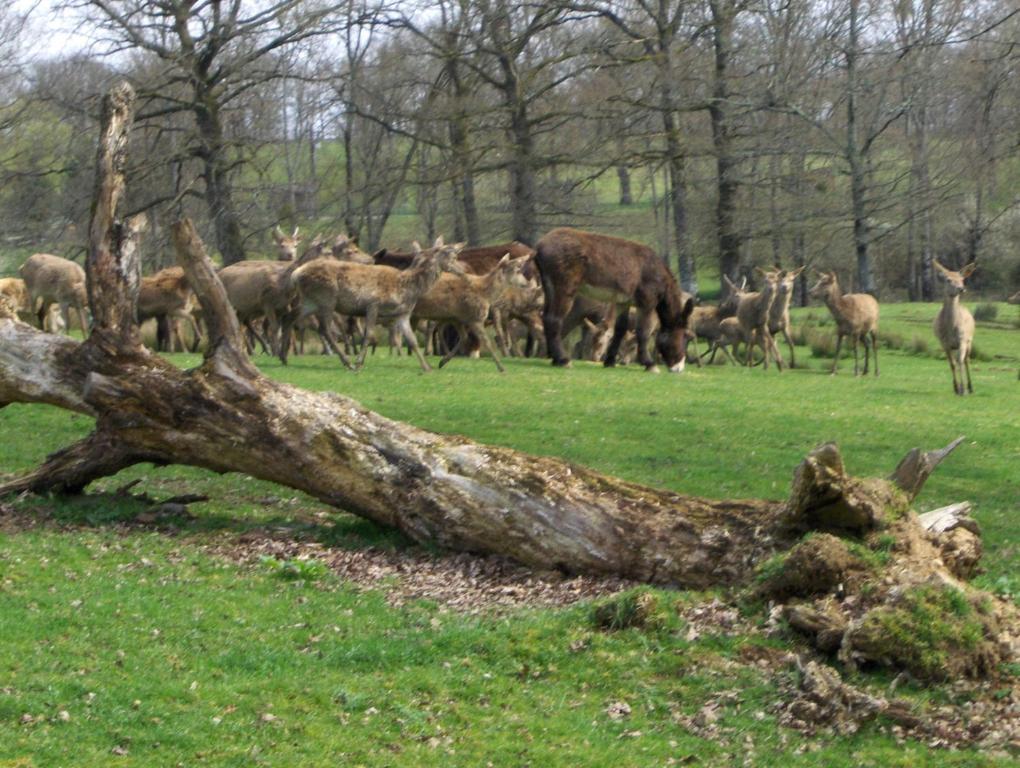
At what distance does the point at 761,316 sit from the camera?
2733cm

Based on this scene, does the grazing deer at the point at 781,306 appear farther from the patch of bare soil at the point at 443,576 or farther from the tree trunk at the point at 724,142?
the patch of bare soil at the point at 443,576

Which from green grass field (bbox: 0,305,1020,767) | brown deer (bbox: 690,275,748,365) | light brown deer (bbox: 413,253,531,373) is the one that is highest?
light brown deer (bbox: 413,253,531,373)

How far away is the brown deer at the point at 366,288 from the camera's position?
21.7m

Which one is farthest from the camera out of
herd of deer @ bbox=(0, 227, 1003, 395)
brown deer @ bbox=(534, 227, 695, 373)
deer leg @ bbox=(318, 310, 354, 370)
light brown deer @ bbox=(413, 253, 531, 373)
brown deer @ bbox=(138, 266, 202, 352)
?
brown deer @ bbox=(138, 266, 202, 352)

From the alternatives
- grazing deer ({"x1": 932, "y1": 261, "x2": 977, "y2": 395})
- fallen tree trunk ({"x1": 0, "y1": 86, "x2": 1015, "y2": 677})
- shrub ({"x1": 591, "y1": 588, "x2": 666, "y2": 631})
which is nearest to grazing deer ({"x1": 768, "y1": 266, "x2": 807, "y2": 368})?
grazing deer ({"x1": 932, "y1": 261, "x2": 977, "y2": 395})

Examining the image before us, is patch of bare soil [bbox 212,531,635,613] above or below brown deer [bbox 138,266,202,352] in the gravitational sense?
below

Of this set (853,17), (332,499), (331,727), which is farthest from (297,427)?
(853,17)

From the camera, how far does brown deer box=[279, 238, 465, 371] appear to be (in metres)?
21.7

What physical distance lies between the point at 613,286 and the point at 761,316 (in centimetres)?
392

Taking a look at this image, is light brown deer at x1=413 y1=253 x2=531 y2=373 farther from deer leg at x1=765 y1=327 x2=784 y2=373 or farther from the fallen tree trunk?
the fallen tree trunk

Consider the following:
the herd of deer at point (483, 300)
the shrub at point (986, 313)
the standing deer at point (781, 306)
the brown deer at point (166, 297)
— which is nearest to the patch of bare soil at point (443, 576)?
the herd of deer at point (483, 300)

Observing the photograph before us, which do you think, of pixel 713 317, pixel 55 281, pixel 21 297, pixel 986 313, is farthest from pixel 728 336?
pixel 986 313

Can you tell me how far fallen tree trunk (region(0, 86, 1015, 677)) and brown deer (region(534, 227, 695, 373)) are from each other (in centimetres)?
1367

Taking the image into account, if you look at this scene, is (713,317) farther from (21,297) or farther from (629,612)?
(629,612)
